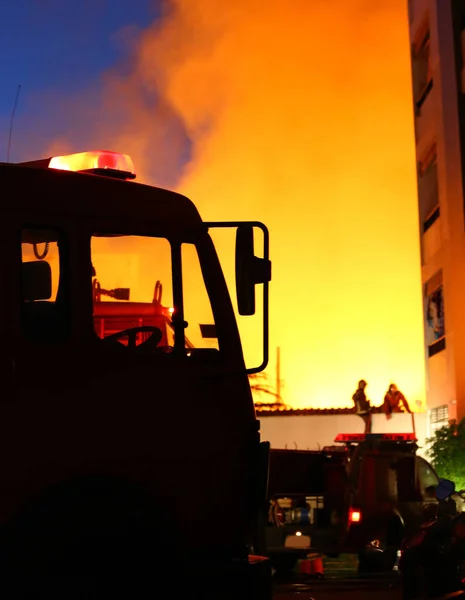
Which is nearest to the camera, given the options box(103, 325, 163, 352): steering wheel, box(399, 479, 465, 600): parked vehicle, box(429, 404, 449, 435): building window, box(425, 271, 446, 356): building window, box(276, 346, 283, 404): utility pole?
box(103, 325, 163, 352): steering wheel

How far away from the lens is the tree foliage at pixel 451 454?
821 inches

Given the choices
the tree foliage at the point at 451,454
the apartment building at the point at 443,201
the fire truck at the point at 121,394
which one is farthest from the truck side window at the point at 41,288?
the apartment building at the point at 443,201

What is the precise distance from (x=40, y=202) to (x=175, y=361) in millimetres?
1083

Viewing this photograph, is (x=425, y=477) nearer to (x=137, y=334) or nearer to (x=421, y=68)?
(x=137, y=334)

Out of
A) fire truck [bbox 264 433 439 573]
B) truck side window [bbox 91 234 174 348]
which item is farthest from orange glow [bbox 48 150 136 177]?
fire truck [bbox 264 433 439 573]

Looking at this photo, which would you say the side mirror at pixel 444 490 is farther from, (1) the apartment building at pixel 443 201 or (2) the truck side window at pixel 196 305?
(1) the apartment building at pixel 443 201

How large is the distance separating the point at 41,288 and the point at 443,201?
66.2 feet

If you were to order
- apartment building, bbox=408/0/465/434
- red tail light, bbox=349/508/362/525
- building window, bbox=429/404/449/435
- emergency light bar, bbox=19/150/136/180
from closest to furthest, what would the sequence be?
emergency light bar, bbox=19/150/136/180
red tail light, bbox=349/508/362/525
apartment building, bbox=408/0/465/434
building window, bbox=429/404/449/435

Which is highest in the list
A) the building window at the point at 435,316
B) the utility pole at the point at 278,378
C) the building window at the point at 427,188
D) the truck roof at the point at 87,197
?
the building window at the point at 427,188

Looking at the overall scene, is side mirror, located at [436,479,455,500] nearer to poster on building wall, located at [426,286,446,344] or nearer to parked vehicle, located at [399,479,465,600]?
parked vehicle, located at [399,479,465,600]

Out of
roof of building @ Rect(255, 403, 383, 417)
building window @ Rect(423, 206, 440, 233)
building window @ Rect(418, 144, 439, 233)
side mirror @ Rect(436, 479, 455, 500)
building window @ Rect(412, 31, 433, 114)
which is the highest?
building window @ Rect(412, 31, 433, 114)

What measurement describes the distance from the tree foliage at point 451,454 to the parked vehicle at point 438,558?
12.9 m

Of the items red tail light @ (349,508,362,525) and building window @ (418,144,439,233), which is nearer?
red tail light @ (349,508,362,525)

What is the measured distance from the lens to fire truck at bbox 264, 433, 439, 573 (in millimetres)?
14555
